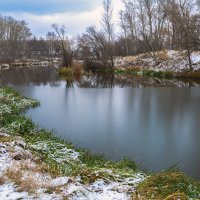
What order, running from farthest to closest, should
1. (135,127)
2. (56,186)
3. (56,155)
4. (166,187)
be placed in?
1. (135,127)
2. (56,155)
3. (166,187)
4. (56,186)

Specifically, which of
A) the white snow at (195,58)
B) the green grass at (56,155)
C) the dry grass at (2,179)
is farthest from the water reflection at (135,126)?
the white snow at (195,58)

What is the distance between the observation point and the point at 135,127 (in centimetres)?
771

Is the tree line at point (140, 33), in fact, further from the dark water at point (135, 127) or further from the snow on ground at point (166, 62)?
the dark water at point (135, 127)

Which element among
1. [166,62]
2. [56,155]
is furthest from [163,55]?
[56,155]

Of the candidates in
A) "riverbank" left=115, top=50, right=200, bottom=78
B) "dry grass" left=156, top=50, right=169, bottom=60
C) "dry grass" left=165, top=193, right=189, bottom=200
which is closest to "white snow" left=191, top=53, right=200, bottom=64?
"riverbank" left=115, top=50, right=200, bottom=78

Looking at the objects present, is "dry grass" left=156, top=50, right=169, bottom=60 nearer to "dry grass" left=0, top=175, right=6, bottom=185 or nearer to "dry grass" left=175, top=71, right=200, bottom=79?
"dry grass" left=175, top=71, right=200, bottom=79

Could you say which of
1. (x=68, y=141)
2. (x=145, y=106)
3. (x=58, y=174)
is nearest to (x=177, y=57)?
(x=145, y=106)

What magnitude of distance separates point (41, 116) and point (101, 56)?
23.4m

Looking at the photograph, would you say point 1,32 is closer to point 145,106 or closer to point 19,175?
point 145,106

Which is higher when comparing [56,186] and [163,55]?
[163,55]

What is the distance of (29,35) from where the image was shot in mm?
75375

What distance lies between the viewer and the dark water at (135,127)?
5707 millimetres

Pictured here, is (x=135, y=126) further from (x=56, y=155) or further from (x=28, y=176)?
(x=28, y=176)

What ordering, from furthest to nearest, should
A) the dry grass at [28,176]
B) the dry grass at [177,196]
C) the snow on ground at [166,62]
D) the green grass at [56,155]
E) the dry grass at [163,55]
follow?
the dry grass at [163,55] → the snow on ground at [166,62] → the green grass at [56,155] → the dry grass at [28,176] → the dry grass at [177,196]
